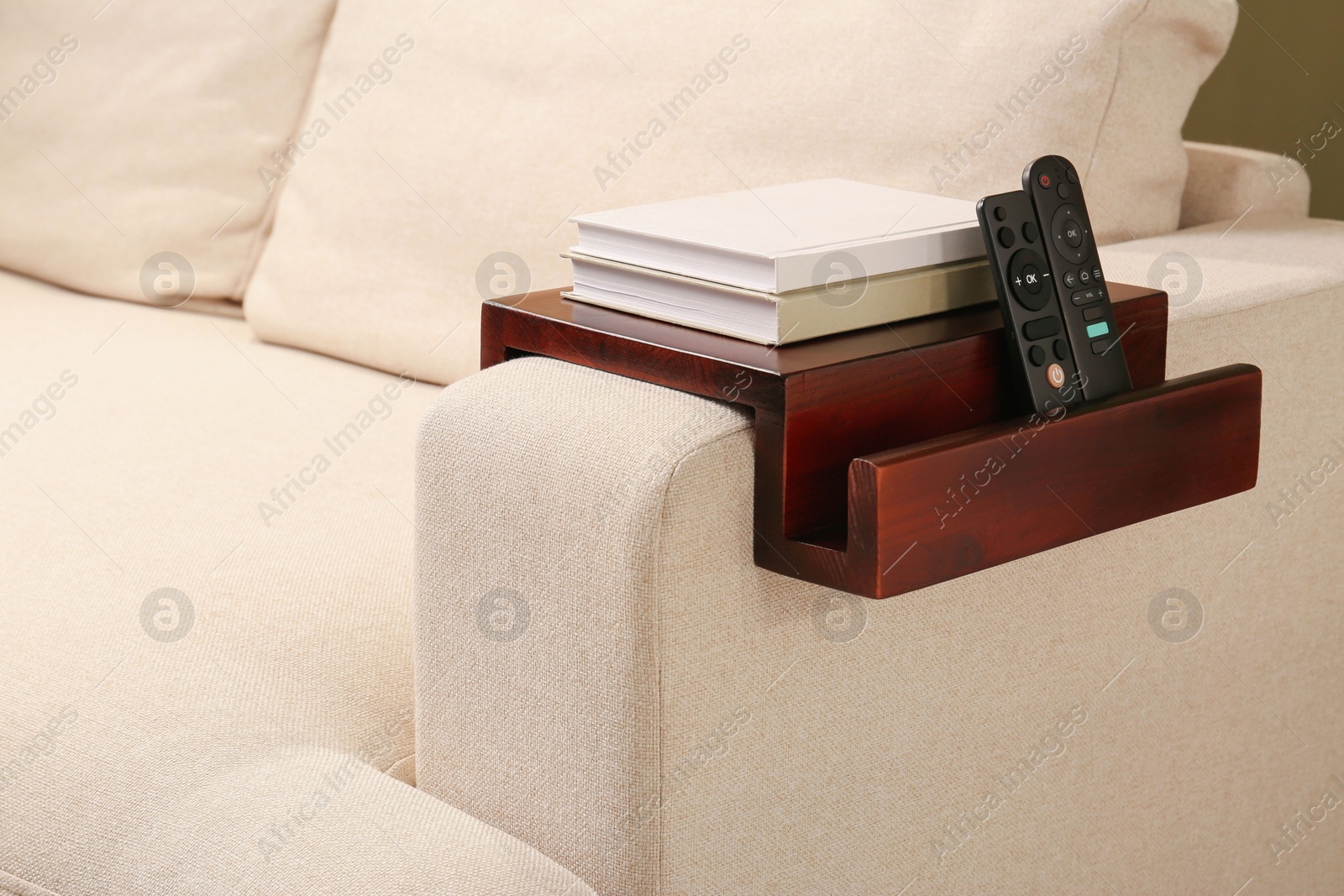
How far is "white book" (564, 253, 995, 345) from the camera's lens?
2.54 feet

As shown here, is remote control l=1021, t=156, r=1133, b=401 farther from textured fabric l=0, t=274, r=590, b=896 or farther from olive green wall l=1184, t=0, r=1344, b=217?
olive green wall l=1184, t=0, r=1344, b=217

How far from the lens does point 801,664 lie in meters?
0.79

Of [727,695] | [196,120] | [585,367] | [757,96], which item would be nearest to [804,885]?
[727,695]

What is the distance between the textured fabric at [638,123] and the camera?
113 cm

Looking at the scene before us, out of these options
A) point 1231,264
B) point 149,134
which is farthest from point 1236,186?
point 149,134

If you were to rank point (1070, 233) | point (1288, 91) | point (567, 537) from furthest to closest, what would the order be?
1. point (1288, 91)
2. point (1070, 233)
3. point (567, 537)

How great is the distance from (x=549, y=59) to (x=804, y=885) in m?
0.90

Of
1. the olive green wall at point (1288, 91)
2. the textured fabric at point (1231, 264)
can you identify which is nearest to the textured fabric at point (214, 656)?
the textured fabric at point (1231, 264)

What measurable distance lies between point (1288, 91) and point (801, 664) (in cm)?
158

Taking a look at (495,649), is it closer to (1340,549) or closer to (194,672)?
(194,672)

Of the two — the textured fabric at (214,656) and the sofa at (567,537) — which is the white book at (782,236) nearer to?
the sofa at (567,537)

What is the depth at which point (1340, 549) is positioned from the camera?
3.77ft

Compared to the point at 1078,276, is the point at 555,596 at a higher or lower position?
lower

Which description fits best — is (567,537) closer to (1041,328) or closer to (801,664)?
(801,664)
